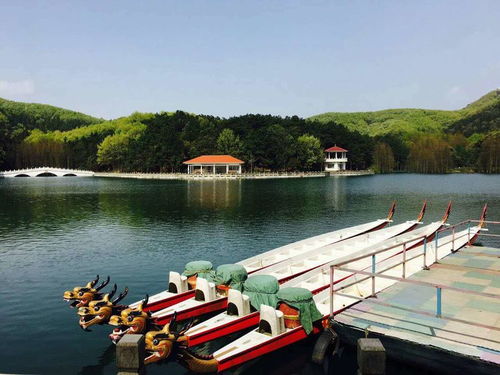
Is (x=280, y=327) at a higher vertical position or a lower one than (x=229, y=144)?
lower

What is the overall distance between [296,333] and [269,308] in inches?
41.7

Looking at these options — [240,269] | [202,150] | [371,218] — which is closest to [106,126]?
[202,150]

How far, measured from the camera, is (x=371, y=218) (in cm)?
4122

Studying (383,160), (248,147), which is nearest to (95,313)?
(248,147)

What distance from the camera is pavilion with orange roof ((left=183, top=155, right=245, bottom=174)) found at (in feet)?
364

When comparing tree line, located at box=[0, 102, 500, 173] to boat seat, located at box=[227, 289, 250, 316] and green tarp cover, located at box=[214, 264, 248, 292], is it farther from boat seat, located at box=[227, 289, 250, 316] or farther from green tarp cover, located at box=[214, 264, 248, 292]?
boat seat, located at box=[227, 289, 250, 316]

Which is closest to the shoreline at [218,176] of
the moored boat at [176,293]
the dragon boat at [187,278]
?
the moored boat at [176,293]

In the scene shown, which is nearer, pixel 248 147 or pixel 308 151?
pixel 248 147

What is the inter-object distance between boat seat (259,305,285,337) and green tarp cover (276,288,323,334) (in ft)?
1.78

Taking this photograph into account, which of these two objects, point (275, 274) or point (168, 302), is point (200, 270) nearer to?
point (168, 302)

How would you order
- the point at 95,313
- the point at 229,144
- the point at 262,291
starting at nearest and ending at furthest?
the point at 95,313 → the point at 262,291 → the point at 229,144

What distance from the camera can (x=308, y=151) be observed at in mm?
120625

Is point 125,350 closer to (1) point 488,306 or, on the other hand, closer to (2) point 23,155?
(1) point 488,306

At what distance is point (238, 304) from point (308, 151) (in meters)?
110
